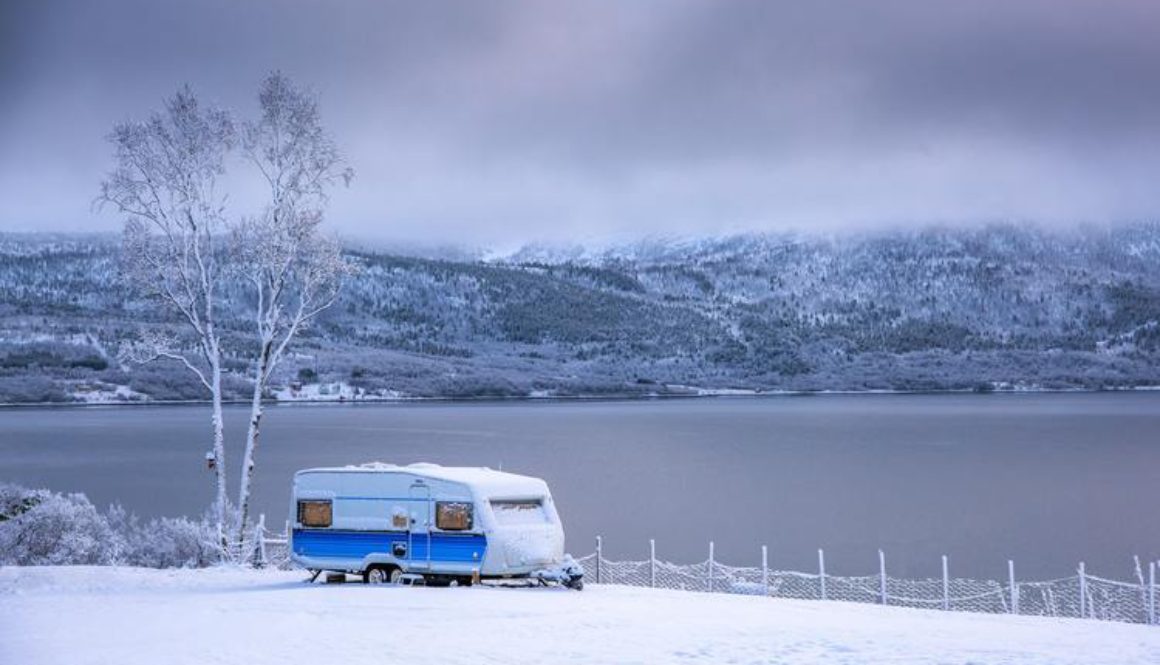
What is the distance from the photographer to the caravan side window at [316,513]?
2489 cm

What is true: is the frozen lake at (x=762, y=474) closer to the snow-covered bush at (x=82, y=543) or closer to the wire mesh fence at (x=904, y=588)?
the wire mesh fence at (x=904, y=588)

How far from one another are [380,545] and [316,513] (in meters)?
1.59

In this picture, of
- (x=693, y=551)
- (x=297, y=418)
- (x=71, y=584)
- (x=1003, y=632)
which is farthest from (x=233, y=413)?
(x=1003, y=632)

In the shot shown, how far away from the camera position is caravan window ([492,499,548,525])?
2420cm

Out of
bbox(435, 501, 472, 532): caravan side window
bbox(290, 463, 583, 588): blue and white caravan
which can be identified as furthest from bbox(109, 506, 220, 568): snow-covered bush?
bbox(435, 501, 472, 532): caravan side window

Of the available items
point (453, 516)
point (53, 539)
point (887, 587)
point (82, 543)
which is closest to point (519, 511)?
point (453, 516)

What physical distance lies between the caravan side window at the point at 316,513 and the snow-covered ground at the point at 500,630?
1590 millimetres

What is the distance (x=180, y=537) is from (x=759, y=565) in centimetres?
2065

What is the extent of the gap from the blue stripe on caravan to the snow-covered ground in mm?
899

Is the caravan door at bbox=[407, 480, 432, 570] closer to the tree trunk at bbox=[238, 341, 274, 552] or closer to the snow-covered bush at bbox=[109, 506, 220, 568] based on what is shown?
the tree trunk at bbox=[238, 341, 274, 552]

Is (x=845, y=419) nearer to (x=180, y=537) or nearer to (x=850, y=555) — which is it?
(x=850, y=555)

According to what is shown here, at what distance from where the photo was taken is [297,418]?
169500 mm

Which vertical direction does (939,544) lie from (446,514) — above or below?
below

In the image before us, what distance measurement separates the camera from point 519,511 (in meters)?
24.7
